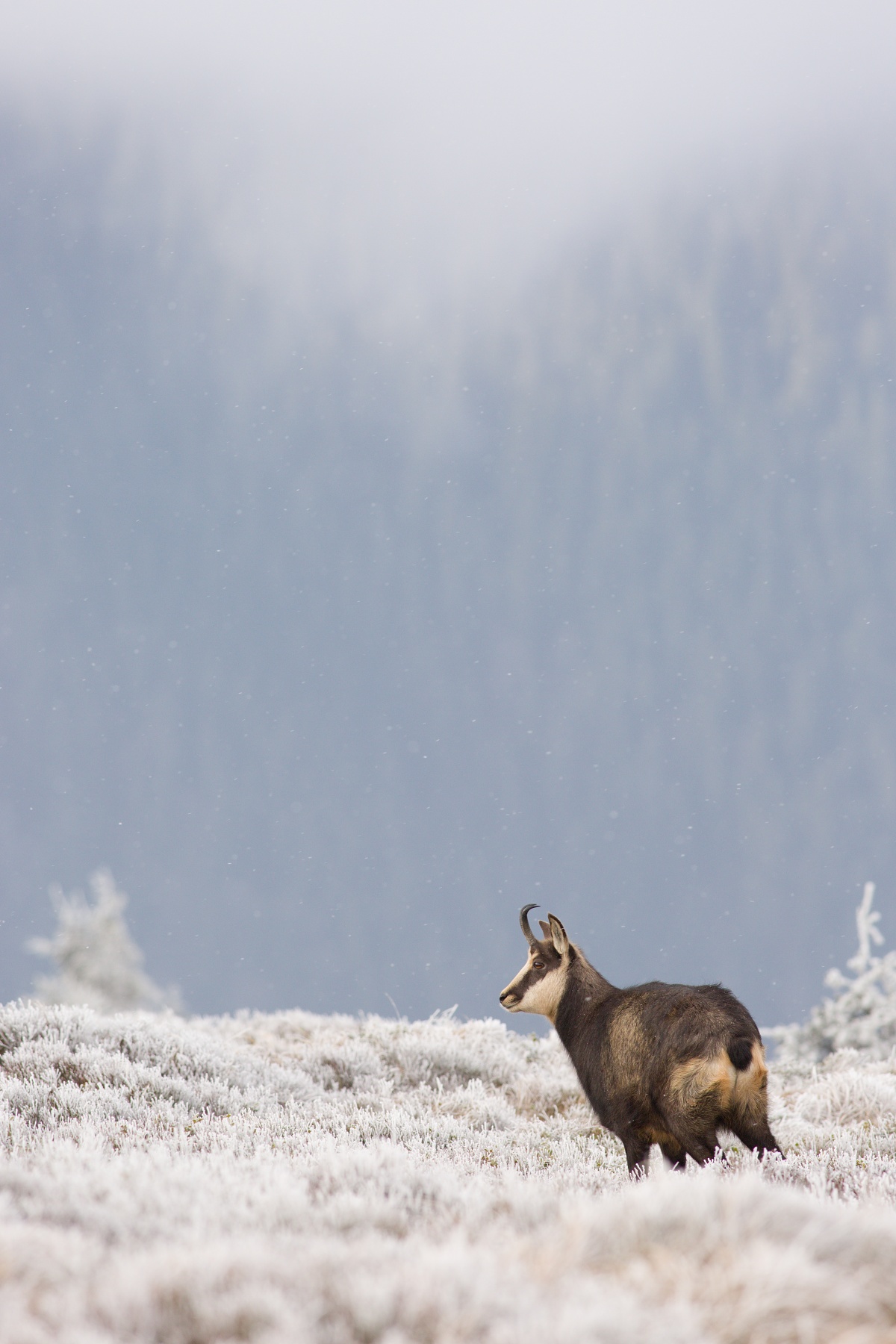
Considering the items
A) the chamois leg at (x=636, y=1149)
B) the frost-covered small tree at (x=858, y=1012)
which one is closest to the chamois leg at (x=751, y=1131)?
the chamois leg at (x=636, y=1149)

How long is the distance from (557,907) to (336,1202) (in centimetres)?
637

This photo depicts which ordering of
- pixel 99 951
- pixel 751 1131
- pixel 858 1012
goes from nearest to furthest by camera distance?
pixel 751 1131, pixel 858 1012, pixel 99 951

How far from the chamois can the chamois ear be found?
11.0 inches

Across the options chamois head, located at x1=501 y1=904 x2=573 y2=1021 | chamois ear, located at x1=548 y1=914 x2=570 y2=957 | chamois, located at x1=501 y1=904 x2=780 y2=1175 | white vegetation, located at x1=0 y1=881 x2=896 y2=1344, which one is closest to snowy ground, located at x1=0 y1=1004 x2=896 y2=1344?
white vegetation, located at x1=0 y1=881 x2=896 y2=1344

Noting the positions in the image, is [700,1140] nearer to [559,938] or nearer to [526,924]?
[559,938]

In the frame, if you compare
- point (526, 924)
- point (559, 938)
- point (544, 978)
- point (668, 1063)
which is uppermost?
point (526, 924)

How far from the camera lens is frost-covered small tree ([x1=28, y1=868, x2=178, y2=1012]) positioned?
29.5 metres

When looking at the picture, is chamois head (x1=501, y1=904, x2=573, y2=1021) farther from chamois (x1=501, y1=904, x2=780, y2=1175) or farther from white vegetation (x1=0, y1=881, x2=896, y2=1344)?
white vegetation (x1=0, y1=881, x2=896, y2=1344)

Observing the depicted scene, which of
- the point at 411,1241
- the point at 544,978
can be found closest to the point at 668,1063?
the point at 544,978

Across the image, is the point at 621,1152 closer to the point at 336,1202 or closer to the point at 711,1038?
the point at 711,1038

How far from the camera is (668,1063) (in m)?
6.98

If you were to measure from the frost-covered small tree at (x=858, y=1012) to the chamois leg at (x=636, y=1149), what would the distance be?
9.86 m

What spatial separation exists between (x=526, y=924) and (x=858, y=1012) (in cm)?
1041

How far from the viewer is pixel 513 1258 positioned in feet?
11.5
